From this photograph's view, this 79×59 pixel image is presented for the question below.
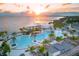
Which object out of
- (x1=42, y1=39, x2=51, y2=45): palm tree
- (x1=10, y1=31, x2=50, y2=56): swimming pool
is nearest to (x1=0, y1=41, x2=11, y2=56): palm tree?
(x1=10, y1=31, x2=50, y2=56): swimming pool

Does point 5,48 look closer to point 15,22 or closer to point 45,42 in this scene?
point 15,22

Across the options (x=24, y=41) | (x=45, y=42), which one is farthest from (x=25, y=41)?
(x=45, y=42)

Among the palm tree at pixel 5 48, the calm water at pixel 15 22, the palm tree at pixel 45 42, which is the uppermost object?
the calm water at pixel 15 22

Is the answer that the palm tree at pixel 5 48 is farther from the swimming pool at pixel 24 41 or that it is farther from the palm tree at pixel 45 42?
the palm tree at pixel 45 42

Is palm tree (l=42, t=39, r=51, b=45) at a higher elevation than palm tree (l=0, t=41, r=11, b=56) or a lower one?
higher

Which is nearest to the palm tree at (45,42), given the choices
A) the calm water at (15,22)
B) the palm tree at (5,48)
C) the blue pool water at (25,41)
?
the blue pool water at (25,41)

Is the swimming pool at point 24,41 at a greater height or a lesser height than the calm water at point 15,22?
lesser

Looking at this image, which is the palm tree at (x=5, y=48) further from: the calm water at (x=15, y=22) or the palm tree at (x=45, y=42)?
the palm tree at (x=45, y=42)

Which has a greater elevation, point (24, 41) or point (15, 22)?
point (15, 22)

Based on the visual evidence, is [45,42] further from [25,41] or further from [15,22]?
[15,22]

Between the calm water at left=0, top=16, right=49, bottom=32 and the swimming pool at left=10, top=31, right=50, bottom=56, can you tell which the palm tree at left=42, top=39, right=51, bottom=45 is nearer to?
the swimming pool at left=10, top=31, right=50, bottom=56

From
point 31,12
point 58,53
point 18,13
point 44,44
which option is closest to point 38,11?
point 31,12
